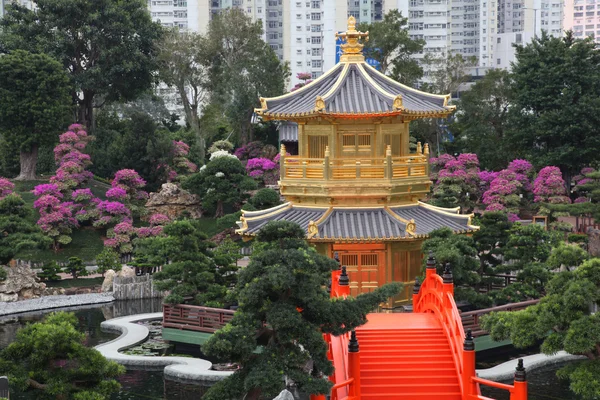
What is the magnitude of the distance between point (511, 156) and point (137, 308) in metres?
25.6

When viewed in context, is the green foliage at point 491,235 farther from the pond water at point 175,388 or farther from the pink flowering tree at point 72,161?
the pink flowering tree at point 72,161

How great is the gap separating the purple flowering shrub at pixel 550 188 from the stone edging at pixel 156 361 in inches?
874

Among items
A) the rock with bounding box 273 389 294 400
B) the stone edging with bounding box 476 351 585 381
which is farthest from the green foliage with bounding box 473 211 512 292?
the rock with bounding box 273 389 294 400

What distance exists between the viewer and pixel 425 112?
1180 inches

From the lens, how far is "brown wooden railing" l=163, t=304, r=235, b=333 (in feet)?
97.1

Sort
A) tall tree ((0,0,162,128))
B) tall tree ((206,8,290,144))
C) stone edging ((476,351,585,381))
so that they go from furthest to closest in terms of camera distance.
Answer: tall tree ((206,8,290,144)) → tall tree ((0,0,162,128)) → stone edging ((476,351,585,381))

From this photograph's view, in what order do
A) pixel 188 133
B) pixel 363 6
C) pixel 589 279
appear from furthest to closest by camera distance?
→ pixel 363 6, pixel 188 133, pixel 589 279

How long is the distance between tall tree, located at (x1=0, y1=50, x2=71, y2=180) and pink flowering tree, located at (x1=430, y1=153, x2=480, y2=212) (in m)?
19.0

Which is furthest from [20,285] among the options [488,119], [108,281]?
[488,119]

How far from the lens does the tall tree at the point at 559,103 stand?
51.8 m

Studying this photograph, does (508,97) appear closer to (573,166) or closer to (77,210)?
(573,166)

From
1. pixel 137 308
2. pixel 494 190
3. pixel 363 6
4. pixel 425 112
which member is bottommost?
pixel 137 308

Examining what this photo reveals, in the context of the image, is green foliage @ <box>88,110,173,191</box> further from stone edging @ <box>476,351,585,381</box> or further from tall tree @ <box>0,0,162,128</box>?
stone edging @ <box>476,351,585,381</box>

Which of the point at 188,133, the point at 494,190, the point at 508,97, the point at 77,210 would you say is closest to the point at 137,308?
the point at 77,210
